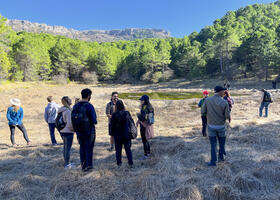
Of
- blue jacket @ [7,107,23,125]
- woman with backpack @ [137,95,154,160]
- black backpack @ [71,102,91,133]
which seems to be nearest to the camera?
black backpack @ [71,102,91,133]

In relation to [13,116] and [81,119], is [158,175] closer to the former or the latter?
[81,119]

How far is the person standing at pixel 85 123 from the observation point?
136 inches

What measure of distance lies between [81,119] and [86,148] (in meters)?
0.68

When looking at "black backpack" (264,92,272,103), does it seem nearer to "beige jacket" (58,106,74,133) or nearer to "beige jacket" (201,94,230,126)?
"beige jacket" (201,94,230,126)

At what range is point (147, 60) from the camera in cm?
5528

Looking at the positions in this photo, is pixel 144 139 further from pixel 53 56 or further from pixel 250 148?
pixel 53 56

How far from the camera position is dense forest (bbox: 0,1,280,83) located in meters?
34.5

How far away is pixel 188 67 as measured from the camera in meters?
53.1

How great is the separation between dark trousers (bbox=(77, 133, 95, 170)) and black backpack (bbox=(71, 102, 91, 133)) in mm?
191

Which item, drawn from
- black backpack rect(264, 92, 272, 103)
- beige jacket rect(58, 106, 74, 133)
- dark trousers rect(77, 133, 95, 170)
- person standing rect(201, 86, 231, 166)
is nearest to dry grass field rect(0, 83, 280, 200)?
dark trousers rect(77, 133, 95, 170)

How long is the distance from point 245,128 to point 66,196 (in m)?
6.84

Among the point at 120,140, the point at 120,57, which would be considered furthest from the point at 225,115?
the point at 120,57

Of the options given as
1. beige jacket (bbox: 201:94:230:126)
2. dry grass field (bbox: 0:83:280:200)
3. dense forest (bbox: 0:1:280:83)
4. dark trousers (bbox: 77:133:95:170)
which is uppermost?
dense forest (bbox: 0:1:280:83)

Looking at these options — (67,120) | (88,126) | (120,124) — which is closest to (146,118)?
(120,124)
